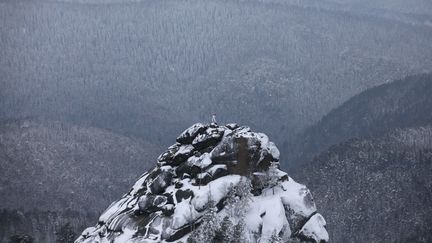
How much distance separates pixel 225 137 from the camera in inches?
3204

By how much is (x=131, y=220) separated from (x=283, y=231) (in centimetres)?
1635

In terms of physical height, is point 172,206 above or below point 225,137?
below

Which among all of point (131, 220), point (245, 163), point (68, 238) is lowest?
point (68, 238)

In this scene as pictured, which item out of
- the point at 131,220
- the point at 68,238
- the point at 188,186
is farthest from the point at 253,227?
the point at 68,238

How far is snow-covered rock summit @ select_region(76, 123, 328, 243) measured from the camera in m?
74.5

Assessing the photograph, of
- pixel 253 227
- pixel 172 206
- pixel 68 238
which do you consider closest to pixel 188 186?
pixel 172 206

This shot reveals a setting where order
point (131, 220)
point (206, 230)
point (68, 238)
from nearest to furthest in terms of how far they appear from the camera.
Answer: point (206, 230)
point (131, 220)
point (68, 238)

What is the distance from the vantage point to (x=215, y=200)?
7569 cm

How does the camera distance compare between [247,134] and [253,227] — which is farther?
[247,134]

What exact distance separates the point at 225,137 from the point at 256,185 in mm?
6531

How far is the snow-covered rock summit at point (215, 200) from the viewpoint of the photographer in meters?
74.5

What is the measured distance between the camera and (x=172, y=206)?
75750mm

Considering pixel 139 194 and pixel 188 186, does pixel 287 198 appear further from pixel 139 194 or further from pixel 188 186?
pixel 139 194

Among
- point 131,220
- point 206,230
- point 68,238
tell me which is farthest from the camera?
point 68,238
